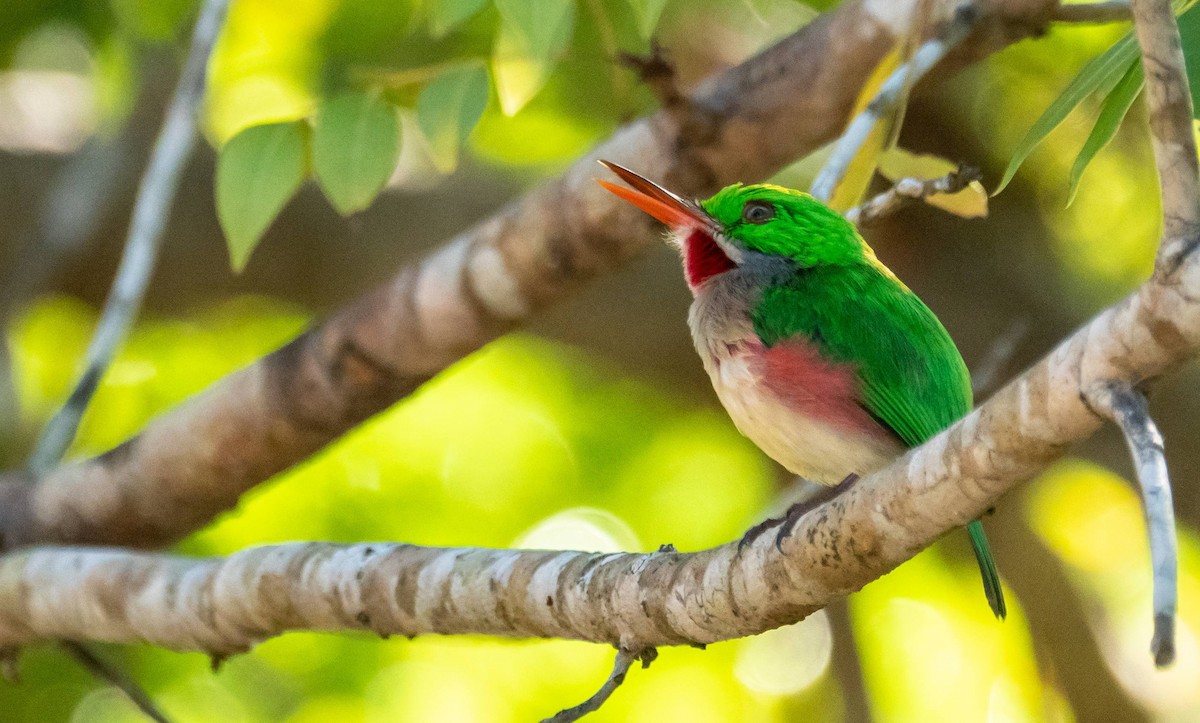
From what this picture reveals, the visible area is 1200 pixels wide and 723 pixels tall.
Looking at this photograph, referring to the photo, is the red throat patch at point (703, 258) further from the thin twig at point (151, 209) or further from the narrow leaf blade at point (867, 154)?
the thin twig at point (151, 209)

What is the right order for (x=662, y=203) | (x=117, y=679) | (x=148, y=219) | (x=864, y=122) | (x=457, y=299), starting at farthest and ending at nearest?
(x=148, y=219) < (x=457, y=299) < (x=117, y=679) < (x=662, y=203) < (x=864, y=122)

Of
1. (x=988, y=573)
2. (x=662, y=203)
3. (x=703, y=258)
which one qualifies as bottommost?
(x=988, y=573)

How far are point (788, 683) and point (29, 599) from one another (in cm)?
267

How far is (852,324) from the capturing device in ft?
7.43

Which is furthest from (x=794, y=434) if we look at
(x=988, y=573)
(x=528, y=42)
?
(x=528, y=42)

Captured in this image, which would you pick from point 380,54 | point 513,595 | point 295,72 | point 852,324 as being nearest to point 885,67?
point 852,324

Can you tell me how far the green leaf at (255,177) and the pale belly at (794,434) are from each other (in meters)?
0.93

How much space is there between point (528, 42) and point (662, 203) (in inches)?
27.3

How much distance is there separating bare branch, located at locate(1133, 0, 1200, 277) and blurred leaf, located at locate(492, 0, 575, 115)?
0.93 m

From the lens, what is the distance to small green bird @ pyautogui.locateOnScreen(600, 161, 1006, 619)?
2.21 m

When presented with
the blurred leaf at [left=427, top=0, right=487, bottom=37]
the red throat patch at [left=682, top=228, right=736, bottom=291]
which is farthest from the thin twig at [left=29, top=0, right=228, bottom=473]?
the red throat patch at [left=682, top=228, right=736, bottom=291]

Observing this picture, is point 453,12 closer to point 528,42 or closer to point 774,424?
point 528,42

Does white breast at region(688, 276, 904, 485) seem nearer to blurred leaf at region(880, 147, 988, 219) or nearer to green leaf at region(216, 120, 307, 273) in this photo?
blurred leaf at region(880, 147, 988, 219)

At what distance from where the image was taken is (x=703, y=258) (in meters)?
2.80
